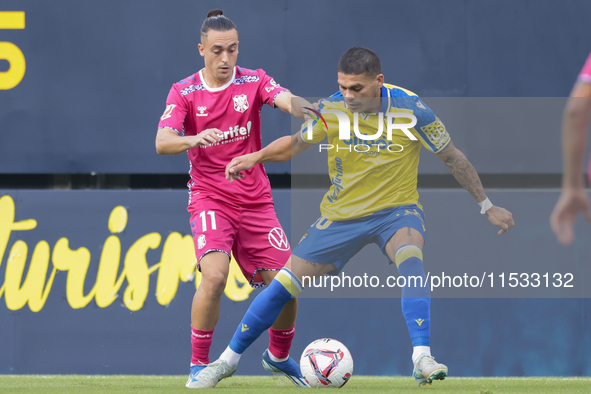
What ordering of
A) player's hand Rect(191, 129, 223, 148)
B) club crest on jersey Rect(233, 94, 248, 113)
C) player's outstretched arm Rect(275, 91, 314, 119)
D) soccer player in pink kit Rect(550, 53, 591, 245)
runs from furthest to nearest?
club crest on jersey Rect(233, 94, 248, 113)
player's outstretched arm Rect(275, 91, 314, 119)
player's hand Rect(191, 129, 223, 148)
soccer player in pink kit Rect(550, 53, 591, 245)

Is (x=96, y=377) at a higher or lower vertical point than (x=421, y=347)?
lower

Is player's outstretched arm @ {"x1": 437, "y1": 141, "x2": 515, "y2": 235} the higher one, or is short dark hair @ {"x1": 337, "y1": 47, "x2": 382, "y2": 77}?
short dark hair @ {"x1": 337, "y1": 47, "x2": 382, "y2": 77}

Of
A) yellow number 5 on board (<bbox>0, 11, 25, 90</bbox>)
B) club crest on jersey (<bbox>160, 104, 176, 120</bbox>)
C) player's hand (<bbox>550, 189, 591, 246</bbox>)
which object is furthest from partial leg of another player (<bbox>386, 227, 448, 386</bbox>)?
yellow number 5 on board (<bbox>0, 11, 25, 90</bbox>)

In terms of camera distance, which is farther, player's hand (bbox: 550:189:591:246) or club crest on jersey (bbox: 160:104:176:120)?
club crest on jersey (bbox: 160:104:176:120)

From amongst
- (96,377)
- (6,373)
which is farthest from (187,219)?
(6,373)

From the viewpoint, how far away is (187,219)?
20.1ft

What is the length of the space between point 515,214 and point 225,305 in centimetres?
249

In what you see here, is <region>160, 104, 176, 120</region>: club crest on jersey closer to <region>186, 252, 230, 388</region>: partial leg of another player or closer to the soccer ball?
<region>186, 252, 230, 388</region>: partial leg of another player

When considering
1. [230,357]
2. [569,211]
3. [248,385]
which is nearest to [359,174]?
[230,357]

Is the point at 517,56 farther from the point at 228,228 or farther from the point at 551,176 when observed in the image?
the point at 228,228

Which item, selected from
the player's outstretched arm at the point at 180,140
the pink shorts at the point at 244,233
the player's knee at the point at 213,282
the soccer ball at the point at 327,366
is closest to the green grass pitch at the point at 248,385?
the soccer ball at the point at 327,366

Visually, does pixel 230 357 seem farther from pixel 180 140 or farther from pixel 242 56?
pixel 242 56

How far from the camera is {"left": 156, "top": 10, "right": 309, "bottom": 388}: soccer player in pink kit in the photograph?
4.46m

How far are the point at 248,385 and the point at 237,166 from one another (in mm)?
1503
